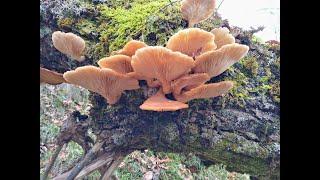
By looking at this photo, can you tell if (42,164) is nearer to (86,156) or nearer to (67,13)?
(86,156)

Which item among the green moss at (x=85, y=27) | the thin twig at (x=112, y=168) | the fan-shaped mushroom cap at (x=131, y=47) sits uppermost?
the green moss at (x=85, y=27)

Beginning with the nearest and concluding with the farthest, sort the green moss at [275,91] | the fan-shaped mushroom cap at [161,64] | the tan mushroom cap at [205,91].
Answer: the fan-shaped mushroom cap at [161,64] → the tan mushroom cap at [205,91] → the green moss at [275,91]

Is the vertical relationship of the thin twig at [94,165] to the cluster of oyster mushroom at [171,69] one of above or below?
below

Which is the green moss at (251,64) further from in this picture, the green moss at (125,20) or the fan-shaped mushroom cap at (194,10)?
the green moss at (125,20)

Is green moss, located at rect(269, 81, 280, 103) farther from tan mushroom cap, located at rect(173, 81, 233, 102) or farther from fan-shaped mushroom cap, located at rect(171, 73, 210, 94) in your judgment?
fan-shaped mushroom cap, located at rect(171, 73, 210, 94)

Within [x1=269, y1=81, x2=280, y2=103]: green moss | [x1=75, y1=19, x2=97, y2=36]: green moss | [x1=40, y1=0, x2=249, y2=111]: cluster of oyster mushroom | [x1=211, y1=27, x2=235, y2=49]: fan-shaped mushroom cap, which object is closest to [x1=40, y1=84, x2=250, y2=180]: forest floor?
[x1=40, y1=0, x2=249, y2=111]: cluster of oyster mushroom

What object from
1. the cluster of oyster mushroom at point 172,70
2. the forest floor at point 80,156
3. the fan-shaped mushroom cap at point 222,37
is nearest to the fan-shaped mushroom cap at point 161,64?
the cluster of oyster mushroom at point 172,70
